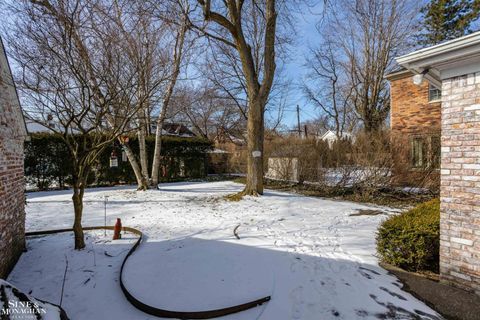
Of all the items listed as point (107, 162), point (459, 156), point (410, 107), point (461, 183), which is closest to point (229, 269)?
point (461, 183)

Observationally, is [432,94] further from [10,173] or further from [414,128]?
[10,173]

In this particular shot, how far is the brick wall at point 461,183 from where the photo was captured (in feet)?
9.90

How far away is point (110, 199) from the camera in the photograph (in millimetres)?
9328

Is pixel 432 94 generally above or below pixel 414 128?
above

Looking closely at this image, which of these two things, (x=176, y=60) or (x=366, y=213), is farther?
(x=176, y=60)

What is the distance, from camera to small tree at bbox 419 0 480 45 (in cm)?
1594

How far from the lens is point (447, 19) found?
17.0m

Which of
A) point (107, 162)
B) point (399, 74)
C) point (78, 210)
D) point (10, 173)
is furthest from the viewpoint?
point (107, 162)

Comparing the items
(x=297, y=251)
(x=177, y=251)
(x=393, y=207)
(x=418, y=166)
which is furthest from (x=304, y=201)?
(x=177, y=251)

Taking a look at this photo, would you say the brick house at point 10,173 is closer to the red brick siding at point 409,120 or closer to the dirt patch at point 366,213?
the dirt patch at point 366,213

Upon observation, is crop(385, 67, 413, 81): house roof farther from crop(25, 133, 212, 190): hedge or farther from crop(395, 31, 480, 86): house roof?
crop(25, 133, 212, 190): hedge

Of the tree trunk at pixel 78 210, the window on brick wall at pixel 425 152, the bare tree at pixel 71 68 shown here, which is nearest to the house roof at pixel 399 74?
the window on brick wall at pixel 425 152

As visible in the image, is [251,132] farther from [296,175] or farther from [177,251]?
[177,251]

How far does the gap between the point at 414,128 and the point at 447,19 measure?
10449 mm
